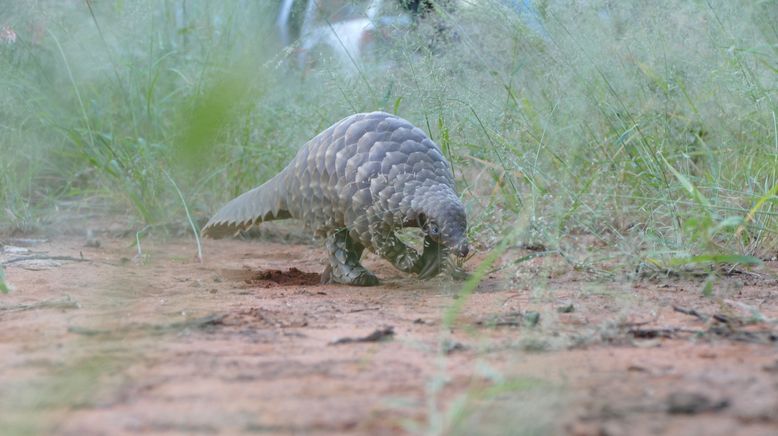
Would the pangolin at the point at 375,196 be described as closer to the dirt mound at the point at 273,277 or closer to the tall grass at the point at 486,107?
the dirt mound at the point at 273,277

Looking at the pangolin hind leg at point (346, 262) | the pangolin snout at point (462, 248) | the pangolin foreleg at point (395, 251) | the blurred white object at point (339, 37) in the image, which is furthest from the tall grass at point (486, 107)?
the pangolin hind leg at point (346, 262)

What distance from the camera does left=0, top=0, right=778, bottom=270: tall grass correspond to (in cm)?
408

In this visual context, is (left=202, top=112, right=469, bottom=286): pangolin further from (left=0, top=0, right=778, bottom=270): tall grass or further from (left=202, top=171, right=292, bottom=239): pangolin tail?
(left=0, top=0, right=778, bottom=270): tall grass

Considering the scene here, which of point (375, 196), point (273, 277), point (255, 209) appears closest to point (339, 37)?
point (255, 209)

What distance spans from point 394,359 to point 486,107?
9.06 feet

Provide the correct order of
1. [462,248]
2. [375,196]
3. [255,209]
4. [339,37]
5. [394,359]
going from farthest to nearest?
1. [339,37]
2. [255,209]
3. [375,196]
4. [462,248]
5. [394,359]

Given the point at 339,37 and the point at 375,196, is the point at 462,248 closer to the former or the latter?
the point at 375,196

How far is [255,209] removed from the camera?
4.67 meters

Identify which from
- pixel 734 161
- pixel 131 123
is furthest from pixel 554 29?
pixel 131 123

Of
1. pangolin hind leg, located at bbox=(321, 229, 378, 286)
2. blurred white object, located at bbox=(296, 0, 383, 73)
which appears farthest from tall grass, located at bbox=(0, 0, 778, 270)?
pangolin hind leg, located at bbox=(321, 229, 378, 286)

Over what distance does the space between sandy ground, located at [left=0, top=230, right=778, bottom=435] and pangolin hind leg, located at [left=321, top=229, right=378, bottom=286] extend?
387 mm

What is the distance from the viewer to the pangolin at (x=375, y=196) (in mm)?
3811

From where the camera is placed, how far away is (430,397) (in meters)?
1.66

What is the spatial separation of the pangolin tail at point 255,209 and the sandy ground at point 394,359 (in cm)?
84
